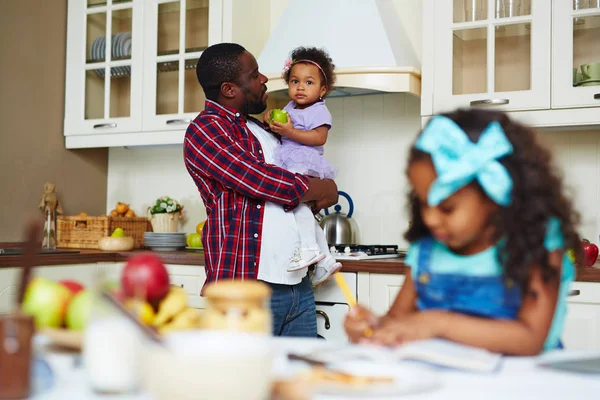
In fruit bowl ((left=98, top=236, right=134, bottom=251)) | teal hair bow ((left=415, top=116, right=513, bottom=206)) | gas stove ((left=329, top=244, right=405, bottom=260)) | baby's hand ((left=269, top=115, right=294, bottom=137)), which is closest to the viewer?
teal hair bow ((left=415, top=116, right=513, bottom=206))

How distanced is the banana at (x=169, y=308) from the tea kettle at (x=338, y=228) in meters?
2.03

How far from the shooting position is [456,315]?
1134mm

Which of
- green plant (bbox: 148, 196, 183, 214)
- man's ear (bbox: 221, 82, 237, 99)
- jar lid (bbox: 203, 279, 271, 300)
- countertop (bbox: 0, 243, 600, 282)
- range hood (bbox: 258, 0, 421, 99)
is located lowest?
countertop (bbox: 0, 243, 600, 282)

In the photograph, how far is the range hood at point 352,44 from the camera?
2859 mm

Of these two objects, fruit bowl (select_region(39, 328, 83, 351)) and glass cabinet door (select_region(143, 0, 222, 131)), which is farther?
glass cabinet door (select_region(143, 0, 222, 131))

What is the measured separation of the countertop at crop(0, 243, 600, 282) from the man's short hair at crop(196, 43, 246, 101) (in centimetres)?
82

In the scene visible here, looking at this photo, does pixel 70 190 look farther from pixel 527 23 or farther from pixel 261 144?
pixel 527 23

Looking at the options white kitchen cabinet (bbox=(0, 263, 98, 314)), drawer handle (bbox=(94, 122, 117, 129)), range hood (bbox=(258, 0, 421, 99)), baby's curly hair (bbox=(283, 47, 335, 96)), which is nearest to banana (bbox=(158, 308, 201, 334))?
white kitchen cabinet (bbox=(0, 263, 98, 314))

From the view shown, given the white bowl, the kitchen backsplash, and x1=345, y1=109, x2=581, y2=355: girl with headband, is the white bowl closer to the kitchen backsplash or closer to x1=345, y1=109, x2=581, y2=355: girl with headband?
x1=345, y1=109, x2=581, y2=355: girl with headband

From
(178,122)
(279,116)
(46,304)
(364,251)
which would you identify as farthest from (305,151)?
(46,304)

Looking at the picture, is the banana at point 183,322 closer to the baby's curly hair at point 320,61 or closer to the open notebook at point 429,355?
the open notebook at point 429,355

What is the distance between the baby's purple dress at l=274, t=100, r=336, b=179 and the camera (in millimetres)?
2371

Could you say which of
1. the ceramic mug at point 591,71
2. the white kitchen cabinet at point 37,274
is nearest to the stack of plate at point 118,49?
the white kitchen cabinet at point 37,274

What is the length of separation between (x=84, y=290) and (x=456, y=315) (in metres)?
0.58
